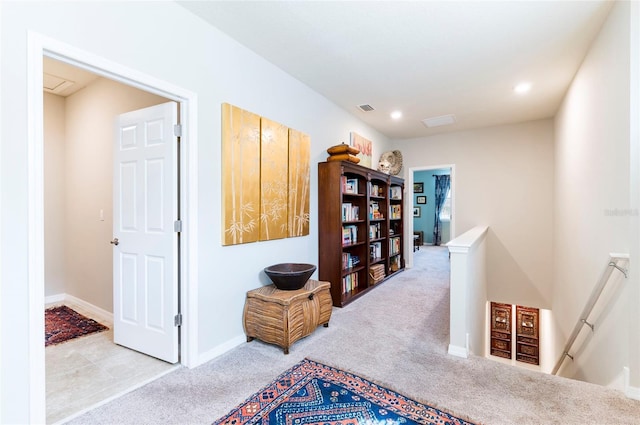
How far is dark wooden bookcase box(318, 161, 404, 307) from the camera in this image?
350 centimetres

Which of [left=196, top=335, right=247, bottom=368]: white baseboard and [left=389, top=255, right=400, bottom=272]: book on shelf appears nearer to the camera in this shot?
[left=196, top=335, right=247, bottom=368]: white baseboard

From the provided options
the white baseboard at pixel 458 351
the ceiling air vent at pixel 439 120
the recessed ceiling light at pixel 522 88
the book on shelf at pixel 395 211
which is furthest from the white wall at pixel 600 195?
the book on shelf at pixel 395 211

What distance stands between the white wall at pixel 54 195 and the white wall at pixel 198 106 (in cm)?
82

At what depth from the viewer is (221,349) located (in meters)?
2.36

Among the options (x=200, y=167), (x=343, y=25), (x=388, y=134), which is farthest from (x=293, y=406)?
(x=388, y=134)

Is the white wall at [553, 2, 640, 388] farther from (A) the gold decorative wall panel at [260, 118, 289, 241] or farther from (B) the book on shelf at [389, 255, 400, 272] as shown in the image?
(A) the gold decorative wall panel at [260, 118, 289, 241]

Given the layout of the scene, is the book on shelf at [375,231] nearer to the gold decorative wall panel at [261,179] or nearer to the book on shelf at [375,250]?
the book on shelf at [375,250]

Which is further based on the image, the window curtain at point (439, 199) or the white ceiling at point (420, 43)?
the window curtain at point (439, 199)

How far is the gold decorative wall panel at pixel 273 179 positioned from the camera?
2.71 m

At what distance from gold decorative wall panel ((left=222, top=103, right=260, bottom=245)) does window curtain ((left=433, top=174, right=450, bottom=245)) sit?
8.32 meters

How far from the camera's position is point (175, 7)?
203cm

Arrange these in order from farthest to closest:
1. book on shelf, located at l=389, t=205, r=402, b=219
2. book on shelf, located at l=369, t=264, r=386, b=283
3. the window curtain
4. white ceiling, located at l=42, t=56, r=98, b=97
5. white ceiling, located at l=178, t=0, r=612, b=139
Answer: the window curtain < book on shelf, located at l=389, t=205, r=402, b=219 < book on shelf, located at l=369, t=264, r=386, b=283 < white ceiling, located at l=42, t=56, r=98, b=97 < white ceiling, located at l=178, t=0, r=612, b=139

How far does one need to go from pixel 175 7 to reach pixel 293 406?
2.74 m

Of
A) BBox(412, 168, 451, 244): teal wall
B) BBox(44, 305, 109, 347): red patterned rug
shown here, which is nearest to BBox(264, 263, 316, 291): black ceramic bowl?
BBox(44, 305, 109, 347): red patterned rug
